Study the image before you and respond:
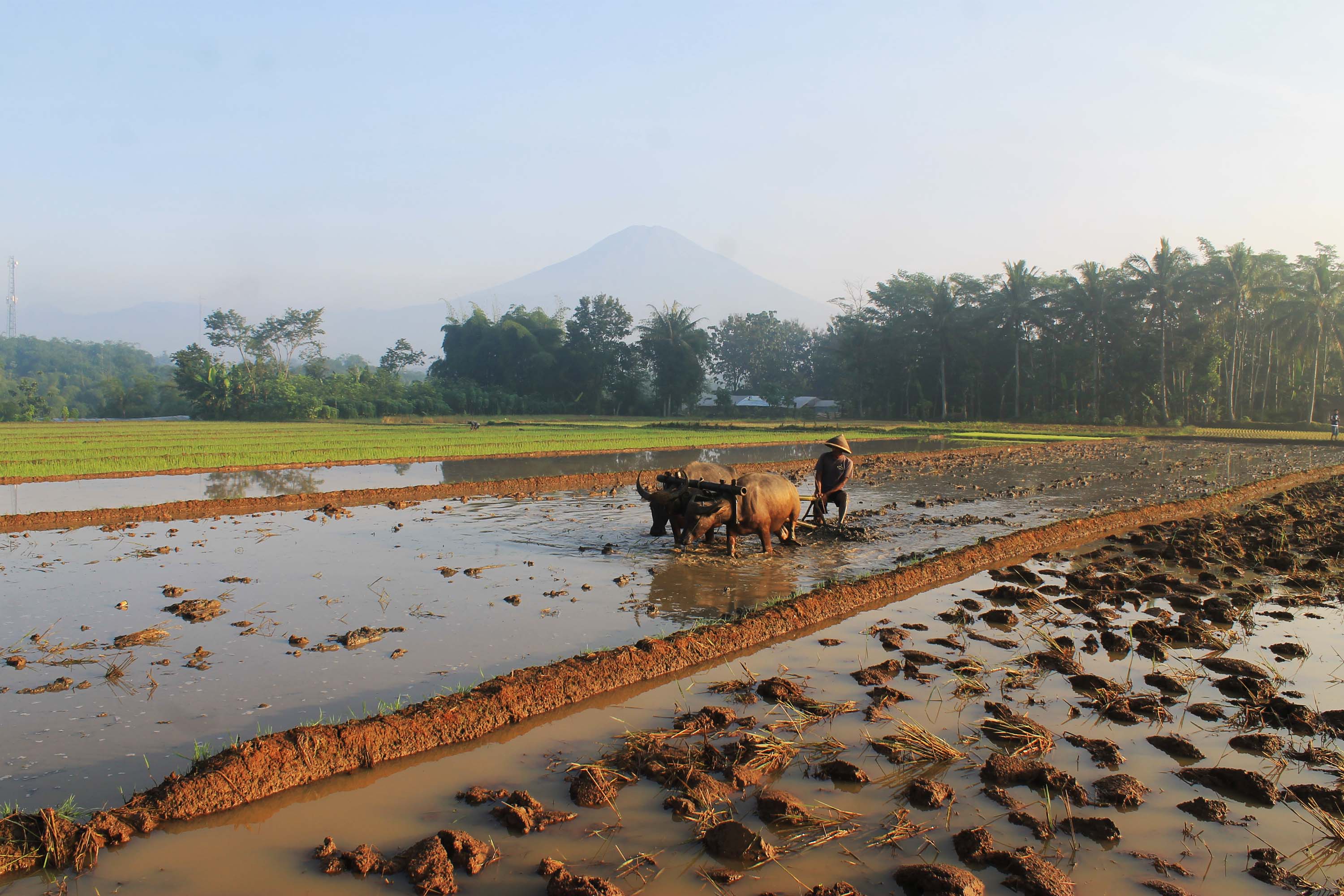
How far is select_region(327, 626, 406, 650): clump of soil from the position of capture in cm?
681

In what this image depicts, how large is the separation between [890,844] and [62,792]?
14.1ft

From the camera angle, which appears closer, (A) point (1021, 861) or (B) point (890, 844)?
(A) point (1021, 861)

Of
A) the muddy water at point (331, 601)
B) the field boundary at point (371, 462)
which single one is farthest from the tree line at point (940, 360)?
the muddy water at point (331, 601)

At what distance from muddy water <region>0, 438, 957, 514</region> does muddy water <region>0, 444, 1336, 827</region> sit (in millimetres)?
3632

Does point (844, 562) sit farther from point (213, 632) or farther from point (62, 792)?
point (62, 792)

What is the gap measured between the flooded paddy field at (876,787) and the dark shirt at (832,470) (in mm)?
4954

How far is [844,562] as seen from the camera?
10.4m

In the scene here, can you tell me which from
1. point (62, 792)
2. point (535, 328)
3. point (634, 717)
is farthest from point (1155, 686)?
point (535, 328)

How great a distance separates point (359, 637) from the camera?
692 centimetres

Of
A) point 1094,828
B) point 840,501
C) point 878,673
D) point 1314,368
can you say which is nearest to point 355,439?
point 840,501

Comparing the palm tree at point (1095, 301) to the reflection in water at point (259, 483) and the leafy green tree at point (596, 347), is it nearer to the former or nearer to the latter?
the leafy green tree at point (596, 347)

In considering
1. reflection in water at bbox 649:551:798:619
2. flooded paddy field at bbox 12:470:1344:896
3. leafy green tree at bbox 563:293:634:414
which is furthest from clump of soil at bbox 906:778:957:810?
leafy green tree at bbox 563:293:634:414

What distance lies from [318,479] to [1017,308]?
4567 centimetres

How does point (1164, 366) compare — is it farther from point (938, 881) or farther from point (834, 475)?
point (938, 881)
